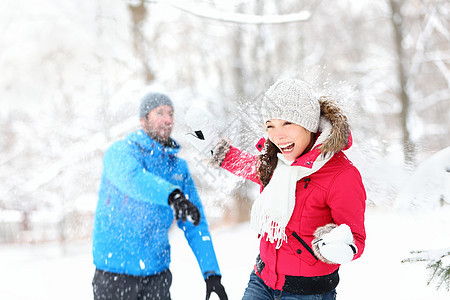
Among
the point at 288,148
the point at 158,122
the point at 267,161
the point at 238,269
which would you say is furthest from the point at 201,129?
the point at 238,269

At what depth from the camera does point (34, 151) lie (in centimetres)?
1005

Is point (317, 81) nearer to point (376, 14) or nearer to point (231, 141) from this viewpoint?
point (231, 141)

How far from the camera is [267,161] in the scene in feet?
5.87

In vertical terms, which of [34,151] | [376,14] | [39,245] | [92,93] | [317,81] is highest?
[376,14]

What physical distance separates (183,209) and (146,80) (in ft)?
24.2

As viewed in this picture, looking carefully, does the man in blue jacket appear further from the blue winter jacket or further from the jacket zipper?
the jacket zipper

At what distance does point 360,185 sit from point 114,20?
1041 cm

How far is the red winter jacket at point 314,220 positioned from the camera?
57.9 inches

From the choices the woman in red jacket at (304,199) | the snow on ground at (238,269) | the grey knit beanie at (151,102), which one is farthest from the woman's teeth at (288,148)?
the snow on ground at (238,269)

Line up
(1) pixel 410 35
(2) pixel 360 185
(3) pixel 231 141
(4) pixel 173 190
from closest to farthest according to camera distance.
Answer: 1. (2) pixel 360 185
2. (4) pixel 173 190
3. (3) pixel 231 141
4. (1) pixel 410 35

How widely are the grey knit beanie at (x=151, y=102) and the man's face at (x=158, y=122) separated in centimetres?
2

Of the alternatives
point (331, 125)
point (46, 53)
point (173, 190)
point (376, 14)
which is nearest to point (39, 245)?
point (46, 53)

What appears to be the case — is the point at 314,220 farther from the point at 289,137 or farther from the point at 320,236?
the point at 289,137

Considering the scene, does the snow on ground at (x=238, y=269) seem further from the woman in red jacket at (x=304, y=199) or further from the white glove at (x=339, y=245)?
the white glove at (x=339, y=245)
